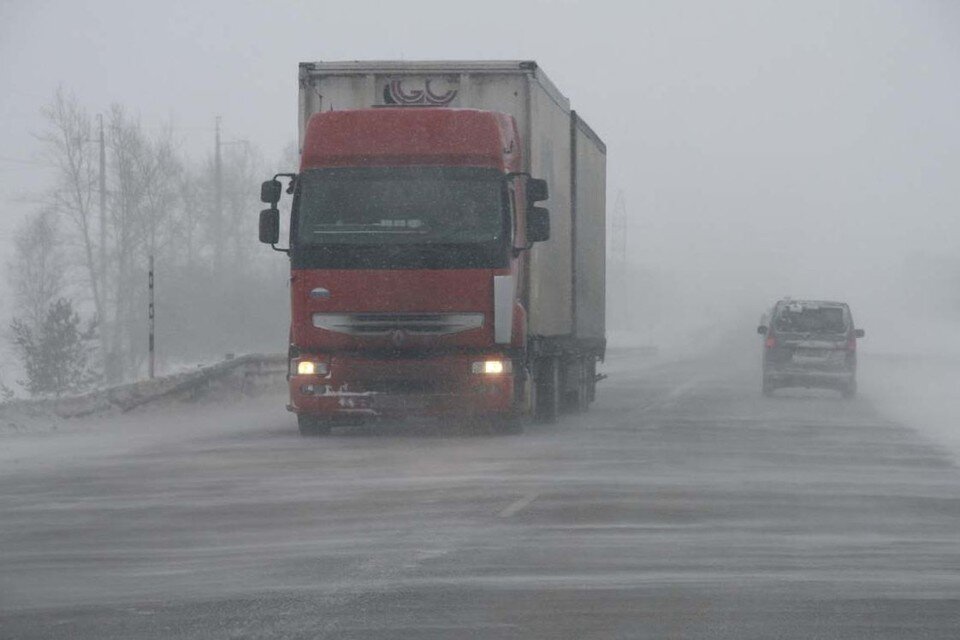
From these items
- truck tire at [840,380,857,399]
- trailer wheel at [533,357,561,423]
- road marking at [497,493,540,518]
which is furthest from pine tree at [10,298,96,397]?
road marking at [497,493,540,518]

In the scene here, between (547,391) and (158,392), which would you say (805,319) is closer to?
(547,391)

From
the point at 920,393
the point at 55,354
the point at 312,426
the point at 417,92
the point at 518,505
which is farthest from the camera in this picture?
the point at 55,354

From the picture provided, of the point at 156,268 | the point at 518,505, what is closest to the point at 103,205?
the point at 156,268

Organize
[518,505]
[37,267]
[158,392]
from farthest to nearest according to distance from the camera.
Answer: [37,267] < [158,392] < [518,505]

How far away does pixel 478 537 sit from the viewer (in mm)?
11109

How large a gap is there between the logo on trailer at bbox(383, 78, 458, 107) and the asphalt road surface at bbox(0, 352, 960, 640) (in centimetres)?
417

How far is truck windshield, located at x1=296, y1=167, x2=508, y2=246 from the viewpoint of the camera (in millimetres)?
19656

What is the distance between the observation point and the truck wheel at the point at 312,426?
21.2 metres

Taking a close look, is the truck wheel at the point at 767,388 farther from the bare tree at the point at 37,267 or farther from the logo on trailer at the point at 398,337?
the bare tree at the point at 37,267

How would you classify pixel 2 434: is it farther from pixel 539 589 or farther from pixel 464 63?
pixel 539 589

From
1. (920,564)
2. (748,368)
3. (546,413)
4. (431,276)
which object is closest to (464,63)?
(431,276)

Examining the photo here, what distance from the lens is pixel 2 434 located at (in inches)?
857

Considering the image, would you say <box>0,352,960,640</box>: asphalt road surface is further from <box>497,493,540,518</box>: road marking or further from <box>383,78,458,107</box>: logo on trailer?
<box>383,78,458,107</box>: logo on trailer

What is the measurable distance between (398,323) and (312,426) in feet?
7.60
